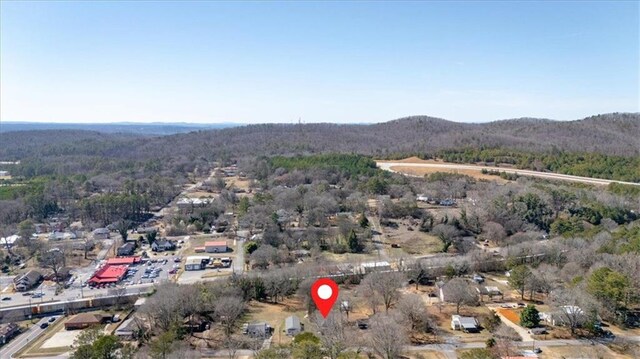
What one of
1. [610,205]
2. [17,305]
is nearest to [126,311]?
[17,305]

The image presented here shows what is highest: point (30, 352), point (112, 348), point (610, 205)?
point (610, 205)

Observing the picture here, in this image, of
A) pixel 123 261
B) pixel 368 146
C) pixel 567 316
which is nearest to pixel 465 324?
pixel 567 316

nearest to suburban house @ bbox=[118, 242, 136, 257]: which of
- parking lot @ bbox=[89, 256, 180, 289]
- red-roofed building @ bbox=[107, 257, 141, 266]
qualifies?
red-roofed building @ bbox=[107, 257, 141, 266]

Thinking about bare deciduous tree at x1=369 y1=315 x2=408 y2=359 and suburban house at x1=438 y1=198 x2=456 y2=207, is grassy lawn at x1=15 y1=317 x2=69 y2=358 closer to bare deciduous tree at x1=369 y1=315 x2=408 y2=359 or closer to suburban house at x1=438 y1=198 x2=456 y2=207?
bare deciduous tree at x1=369 y1=315 x2=408 y2=359

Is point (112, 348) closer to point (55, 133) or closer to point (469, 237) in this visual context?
point (469, 237)

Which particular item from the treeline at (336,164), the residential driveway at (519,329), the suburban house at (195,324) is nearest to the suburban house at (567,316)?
the residential driveway at (519,329)
